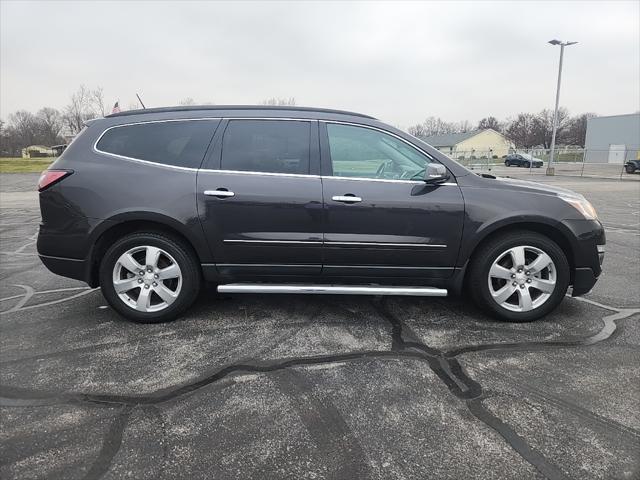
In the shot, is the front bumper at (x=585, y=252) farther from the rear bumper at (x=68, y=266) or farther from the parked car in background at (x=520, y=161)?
the parked car in background at (x=520, y=161)

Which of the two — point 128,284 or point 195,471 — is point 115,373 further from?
point 195,471

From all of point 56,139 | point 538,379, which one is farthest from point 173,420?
point 56,139

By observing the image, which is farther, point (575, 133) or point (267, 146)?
point (575, 133)

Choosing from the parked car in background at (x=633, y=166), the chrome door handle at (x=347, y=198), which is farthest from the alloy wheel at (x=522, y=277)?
the parked car in background at (x=633, y=166)

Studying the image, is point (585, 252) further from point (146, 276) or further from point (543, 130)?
point (543, 130)

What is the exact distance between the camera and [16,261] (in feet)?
20.5

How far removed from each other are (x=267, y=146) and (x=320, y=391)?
2.05 m

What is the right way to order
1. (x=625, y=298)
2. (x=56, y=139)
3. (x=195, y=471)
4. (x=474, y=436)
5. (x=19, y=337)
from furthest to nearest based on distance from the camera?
(x=56, y=139) → (x=625, y=298) → (x=19, y=337) → (x=474, y=436) → (x=195, y=471)

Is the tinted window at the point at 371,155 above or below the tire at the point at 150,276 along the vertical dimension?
above

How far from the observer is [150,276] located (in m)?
3.79

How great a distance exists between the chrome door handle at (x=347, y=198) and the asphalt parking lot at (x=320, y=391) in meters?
1.06

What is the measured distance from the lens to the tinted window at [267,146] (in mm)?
3748

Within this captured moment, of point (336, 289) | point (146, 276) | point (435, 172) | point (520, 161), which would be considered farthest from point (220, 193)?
point (520, 161)

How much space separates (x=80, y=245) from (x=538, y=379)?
362 cm
